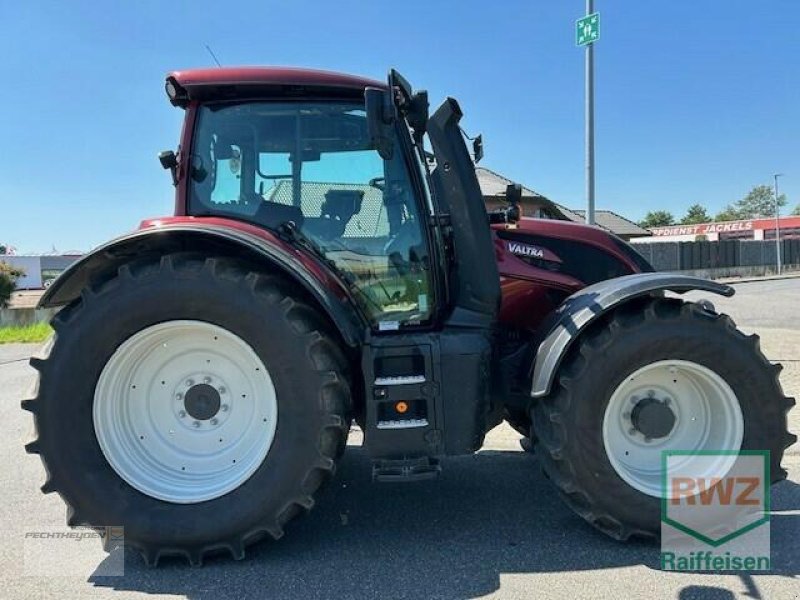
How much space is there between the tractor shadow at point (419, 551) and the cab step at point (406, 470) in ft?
1.28

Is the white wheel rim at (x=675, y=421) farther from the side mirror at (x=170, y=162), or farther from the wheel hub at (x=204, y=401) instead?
the side mirror at (x=170, y=162)

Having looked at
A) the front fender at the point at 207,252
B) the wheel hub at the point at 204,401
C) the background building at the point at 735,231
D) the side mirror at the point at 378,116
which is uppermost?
the background building at the point at 735,231

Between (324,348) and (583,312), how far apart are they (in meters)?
1.31

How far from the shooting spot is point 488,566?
288 centimetres

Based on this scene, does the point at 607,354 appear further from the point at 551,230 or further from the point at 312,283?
the point at 312,283

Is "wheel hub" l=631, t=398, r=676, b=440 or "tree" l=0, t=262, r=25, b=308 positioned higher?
"tree" l=0, t=262, r=25, b=308

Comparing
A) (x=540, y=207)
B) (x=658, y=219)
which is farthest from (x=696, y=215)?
(x=540, y=207)

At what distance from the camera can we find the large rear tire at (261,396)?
288cm

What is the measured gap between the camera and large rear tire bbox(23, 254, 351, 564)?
9.43 ft

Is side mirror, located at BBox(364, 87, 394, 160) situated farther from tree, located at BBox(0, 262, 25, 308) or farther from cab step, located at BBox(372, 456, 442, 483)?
tree, located at BBox(0, 262, 25, 308)

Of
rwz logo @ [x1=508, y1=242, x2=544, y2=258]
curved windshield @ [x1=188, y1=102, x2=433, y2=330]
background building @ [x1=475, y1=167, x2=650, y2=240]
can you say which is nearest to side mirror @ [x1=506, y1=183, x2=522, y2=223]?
rwz logo @ [x1=508, y1=242, x2=544, y2=258]

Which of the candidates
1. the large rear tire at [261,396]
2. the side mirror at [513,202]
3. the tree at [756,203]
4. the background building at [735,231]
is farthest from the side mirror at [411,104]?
the tree at [756,203]

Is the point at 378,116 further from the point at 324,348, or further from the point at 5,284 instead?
the point at 5,284

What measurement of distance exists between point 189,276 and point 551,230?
226cm
